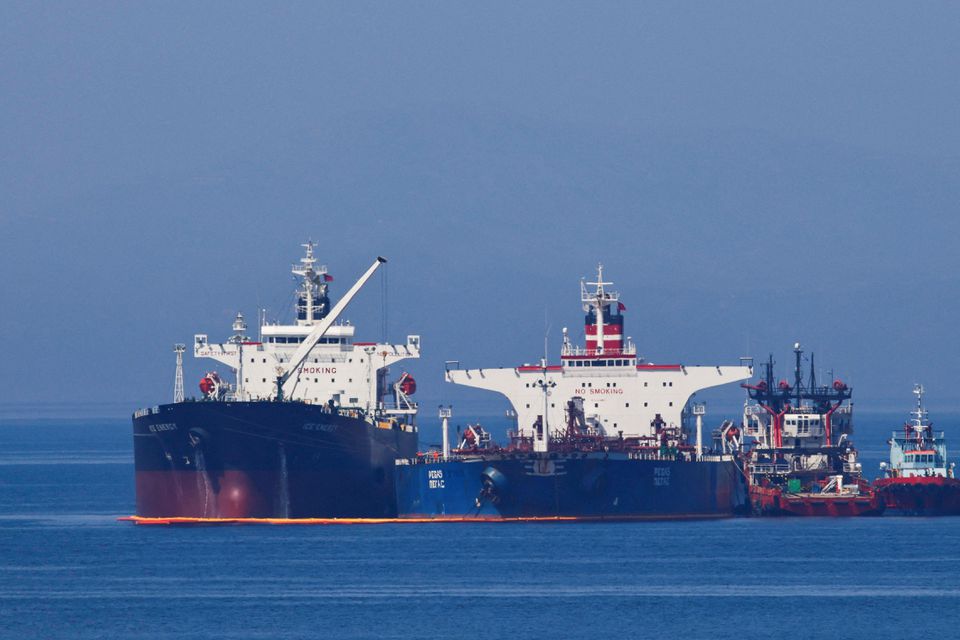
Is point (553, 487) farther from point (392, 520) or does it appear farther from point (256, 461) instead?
point (256, 461)

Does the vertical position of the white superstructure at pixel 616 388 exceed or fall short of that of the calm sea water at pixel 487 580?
it exceeds it

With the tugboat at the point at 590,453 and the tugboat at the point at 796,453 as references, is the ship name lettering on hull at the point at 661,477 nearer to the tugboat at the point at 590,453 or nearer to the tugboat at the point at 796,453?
the tugboat at the point at 590,453

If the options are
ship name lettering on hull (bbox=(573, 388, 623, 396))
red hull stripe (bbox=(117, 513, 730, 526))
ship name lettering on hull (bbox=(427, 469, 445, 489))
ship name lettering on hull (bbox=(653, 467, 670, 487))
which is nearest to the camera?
red hull stripe (bbox=(117, 513, 730, 526))

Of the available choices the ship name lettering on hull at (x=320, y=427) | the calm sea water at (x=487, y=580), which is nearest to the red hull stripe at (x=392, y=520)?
the calm sea water at (x=487, y=580)

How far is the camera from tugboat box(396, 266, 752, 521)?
82.5 metres

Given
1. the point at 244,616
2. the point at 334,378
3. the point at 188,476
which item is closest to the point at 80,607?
the point at 244,616

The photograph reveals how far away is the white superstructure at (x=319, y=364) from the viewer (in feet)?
301

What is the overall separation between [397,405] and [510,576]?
26068 mm

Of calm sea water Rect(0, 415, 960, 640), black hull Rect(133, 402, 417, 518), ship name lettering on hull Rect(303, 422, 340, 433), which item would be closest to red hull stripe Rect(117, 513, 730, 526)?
black hull Rect(133, 402, 417, 518)

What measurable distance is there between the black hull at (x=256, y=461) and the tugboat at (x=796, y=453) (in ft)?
49.2

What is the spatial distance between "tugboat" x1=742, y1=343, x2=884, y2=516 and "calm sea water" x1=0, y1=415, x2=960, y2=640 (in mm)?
2800

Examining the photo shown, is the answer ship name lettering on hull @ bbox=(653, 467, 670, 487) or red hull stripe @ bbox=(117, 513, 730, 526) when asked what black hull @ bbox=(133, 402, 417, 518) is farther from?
ship name lettering on hull @ bbox=(653, 467, 670, 487)

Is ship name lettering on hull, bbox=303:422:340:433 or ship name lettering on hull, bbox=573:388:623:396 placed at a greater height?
ship name lettering on hull, bbox=573:388:623:396

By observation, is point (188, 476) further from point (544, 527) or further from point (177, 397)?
point (544, 527)
